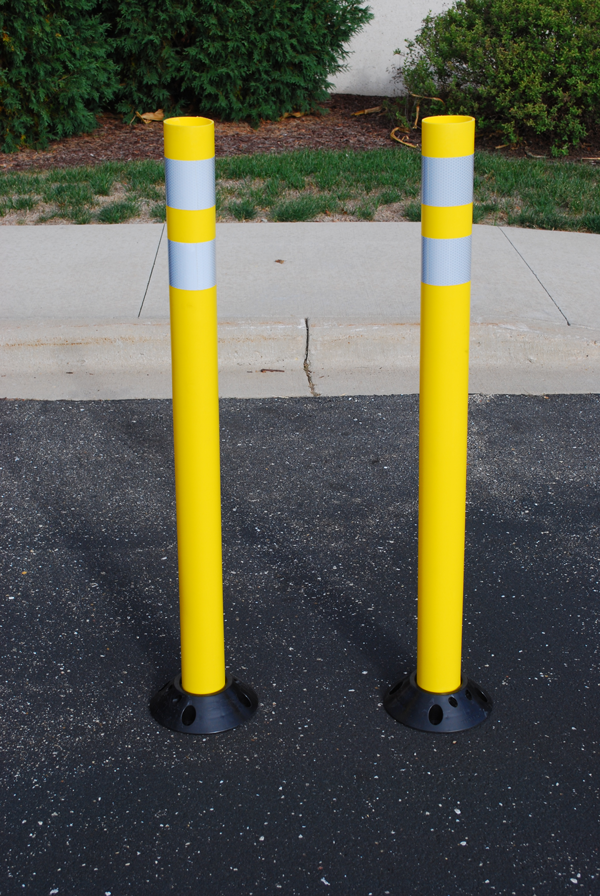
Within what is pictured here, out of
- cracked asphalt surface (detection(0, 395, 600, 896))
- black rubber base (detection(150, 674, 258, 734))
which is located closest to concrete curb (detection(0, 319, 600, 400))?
cracked asphalt surface (detection(0, 395, 600, 896))

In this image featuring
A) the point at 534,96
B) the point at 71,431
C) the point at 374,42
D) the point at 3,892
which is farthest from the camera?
the point at 374,42

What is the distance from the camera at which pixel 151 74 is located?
9141 mm

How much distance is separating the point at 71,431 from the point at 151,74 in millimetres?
6099

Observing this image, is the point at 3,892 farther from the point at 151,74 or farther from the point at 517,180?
the point at 151,74

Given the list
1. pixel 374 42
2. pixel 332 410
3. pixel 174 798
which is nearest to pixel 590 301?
pixel 332 410

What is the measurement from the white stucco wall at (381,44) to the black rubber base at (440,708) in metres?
8.83

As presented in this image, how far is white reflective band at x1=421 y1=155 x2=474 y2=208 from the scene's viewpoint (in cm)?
207

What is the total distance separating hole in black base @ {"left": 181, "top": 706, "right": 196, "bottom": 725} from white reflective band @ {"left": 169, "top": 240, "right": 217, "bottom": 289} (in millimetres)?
1152

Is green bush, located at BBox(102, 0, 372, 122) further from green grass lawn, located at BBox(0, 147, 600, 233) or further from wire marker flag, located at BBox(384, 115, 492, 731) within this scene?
wire marker flag, located at BBox(384, 115, 492, 731)

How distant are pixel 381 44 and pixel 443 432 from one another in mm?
9103

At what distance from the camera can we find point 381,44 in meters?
10.2

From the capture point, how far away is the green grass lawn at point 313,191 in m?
6.64

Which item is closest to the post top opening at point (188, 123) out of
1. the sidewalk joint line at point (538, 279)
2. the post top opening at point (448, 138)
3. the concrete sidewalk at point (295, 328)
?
the post top opening at point (448, 138)

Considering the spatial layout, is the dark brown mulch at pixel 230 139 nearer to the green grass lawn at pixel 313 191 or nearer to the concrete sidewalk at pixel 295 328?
the green grass lawn at pixel 313 191
